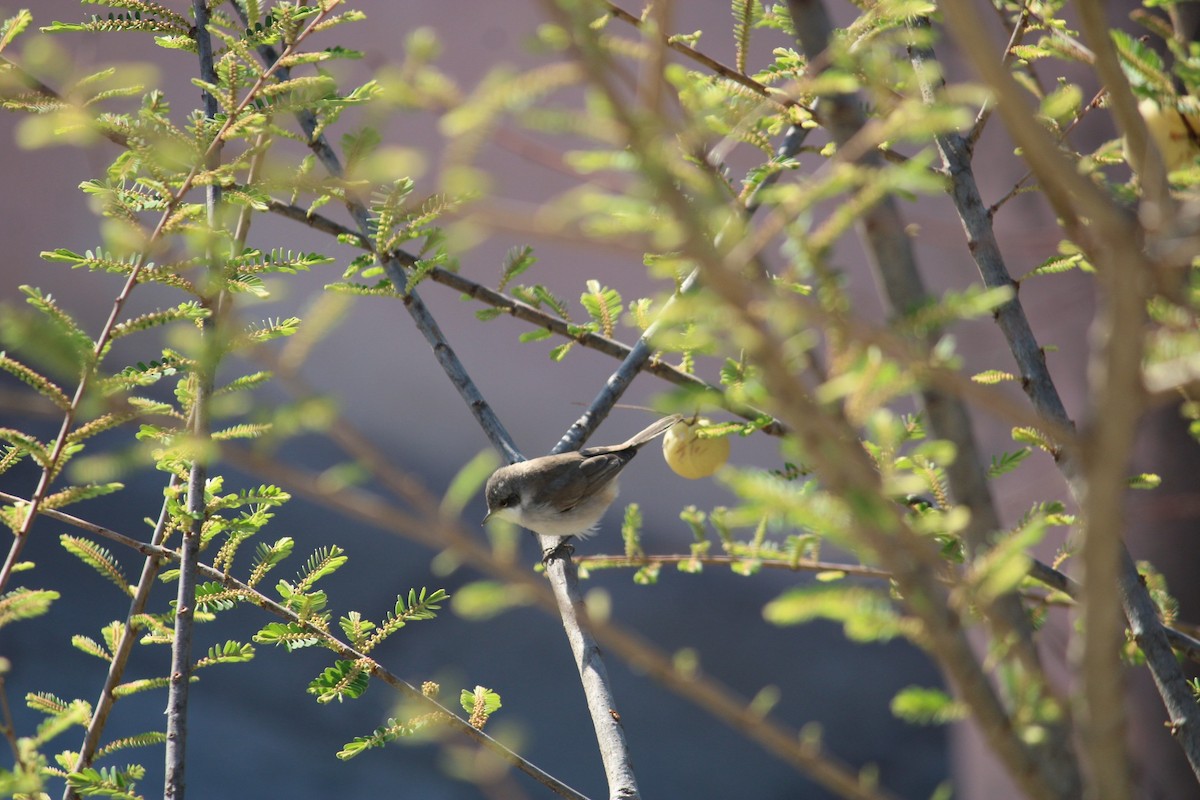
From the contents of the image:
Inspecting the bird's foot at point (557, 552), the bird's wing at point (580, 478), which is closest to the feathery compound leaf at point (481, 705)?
the bird's foot at point (557, 552)

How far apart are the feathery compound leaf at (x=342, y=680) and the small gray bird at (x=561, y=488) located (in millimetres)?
522

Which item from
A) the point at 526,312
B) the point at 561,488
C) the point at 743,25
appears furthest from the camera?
the point at 561,488

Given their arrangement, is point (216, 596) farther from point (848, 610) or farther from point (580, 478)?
point (580, 478)

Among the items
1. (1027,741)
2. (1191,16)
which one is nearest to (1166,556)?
(1191,16)

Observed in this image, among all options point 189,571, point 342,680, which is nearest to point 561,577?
point 342,680

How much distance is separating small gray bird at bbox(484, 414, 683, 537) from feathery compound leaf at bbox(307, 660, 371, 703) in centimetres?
52

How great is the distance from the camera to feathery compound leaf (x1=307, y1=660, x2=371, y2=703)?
0.74 meters

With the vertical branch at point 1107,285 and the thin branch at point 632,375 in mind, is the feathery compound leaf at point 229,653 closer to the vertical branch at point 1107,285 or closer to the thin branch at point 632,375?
the thin branch at point 632,375

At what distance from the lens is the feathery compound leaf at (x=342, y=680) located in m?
0.74

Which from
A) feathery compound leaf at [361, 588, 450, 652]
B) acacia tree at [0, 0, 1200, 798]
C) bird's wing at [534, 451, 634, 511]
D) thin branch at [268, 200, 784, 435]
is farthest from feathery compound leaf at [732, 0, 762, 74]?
bird's wing at [534, 451, 634, 511]

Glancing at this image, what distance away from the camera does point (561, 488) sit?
4.60ft

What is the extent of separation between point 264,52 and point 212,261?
50 centimetres

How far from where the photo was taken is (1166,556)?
1.68 m

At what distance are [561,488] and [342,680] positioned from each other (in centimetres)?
68
